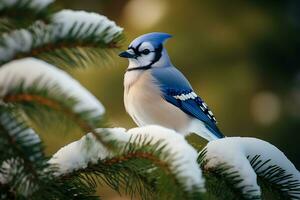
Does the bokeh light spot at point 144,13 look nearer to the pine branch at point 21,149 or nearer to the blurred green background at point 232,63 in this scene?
the blurred green background at point 232,63

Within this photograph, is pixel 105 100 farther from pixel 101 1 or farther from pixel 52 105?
pixel 52 105

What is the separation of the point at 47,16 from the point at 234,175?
447mm

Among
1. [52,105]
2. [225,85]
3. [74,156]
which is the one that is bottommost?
[225,85]

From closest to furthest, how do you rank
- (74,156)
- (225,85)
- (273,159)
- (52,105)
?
(52,105) < (74,156) < (273,159) < (225,85)

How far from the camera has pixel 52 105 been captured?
1079mm

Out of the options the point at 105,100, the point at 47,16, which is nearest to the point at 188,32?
the point at 105,100

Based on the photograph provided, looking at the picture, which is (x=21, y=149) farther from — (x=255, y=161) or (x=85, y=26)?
(x=255, y=161)

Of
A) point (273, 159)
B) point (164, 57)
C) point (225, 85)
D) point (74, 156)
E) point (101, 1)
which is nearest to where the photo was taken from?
point (74, 156)

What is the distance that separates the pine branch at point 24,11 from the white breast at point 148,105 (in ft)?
3.08

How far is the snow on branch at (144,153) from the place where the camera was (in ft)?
3.75

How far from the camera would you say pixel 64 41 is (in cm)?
120

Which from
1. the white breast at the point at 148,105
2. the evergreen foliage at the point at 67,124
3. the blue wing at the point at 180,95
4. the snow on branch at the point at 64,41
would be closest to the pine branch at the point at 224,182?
the evergreen foliage at the point at 67,124

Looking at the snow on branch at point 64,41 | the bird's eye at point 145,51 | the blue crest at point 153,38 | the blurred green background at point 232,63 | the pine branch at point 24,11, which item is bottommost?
Result: the blurred green background at point 232,63

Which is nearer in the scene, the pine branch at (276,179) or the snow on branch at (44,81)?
the snow on branch at (44,81)
